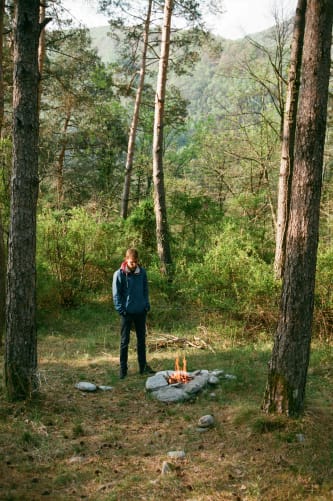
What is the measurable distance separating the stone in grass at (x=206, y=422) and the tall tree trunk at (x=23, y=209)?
2174 mm

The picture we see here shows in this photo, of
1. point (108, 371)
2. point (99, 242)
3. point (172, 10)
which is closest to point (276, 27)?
point (172, 10)

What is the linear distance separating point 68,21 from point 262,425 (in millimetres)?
6757

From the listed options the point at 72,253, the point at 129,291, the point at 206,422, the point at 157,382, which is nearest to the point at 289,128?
the point at 129,291

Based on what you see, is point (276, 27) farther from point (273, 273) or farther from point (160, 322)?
point (160, 322)

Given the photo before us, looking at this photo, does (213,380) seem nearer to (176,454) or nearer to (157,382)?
(157,382)

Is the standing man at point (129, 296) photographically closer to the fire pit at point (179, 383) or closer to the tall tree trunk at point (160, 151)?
the fire pit at point (179, 383)

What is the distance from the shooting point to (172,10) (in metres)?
12.4

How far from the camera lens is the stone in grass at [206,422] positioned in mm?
5289

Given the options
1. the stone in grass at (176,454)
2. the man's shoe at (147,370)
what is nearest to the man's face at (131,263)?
the man's shoe at (147,370)

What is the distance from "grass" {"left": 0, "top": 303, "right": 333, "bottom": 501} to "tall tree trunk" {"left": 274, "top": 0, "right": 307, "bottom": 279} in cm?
292

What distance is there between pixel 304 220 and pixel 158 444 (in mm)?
2907

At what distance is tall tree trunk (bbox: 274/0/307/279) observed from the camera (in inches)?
361

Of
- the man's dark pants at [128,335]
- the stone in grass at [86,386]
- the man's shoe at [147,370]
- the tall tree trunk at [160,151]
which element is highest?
the tall tree trunk at [160,151]

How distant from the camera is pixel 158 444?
16.3ft
